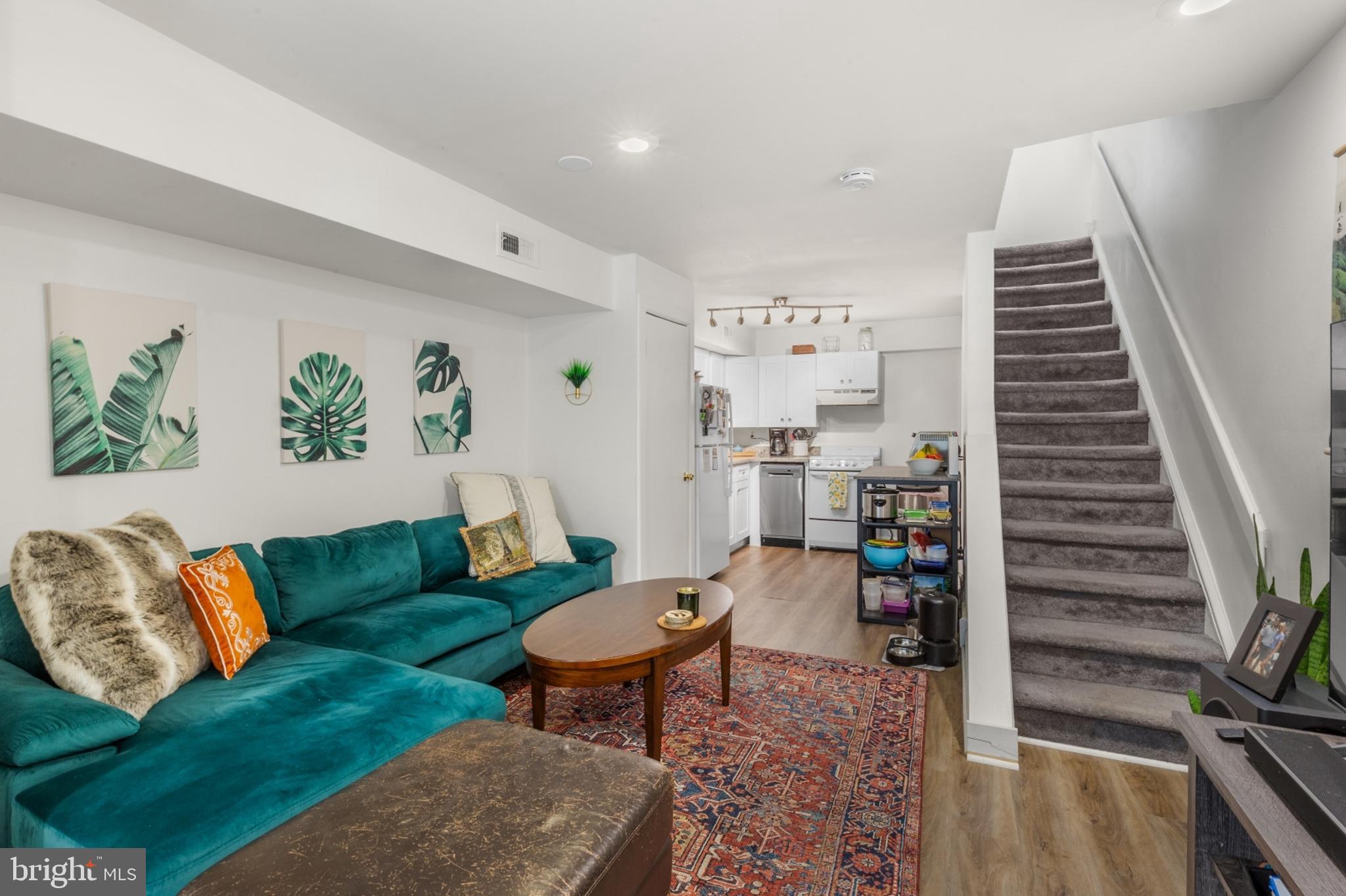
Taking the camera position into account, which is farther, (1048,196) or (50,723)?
(1048,196)

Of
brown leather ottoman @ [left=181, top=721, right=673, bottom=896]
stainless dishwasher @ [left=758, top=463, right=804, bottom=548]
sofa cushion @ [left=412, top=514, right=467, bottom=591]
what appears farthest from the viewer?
stainless dishwasher @ [left=758, top=463, right=804, bottom=548]

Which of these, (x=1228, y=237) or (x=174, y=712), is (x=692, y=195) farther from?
(x=174, y=712)

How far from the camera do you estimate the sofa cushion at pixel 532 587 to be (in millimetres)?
3205

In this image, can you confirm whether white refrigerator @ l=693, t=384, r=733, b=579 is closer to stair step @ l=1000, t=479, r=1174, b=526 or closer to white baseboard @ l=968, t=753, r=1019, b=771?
stair step @ l=1000, t=479, r=1174, b=526

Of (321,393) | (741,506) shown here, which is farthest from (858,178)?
(741,506)

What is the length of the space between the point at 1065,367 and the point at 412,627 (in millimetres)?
4071

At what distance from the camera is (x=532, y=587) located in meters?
3.35

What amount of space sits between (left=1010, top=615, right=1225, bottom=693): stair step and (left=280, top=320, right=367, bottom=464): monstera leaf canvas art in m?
3.31

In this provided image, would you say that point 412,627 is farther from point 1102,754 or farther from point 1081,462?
point 1081,462

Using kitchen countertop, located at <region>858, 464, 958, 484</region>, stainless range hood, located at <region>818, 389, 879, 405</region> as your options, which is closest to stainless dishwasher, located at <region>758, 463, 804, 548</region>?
stainless range hood, located at <region>818, 389, 879, 405</region>

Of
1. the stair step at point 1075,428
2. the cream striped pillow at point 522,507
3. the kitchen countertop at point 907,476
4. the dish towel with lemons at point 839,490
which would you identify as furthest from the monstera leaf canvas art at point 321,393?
the dish towel with lemons at point 839,490

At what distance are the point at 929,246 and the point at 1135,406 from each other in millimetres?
1549

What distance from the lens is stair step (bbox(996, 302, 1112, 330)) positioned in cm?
445

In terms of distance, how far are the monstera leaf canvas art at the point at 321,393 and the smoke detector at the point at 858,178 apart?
8.22 feet
